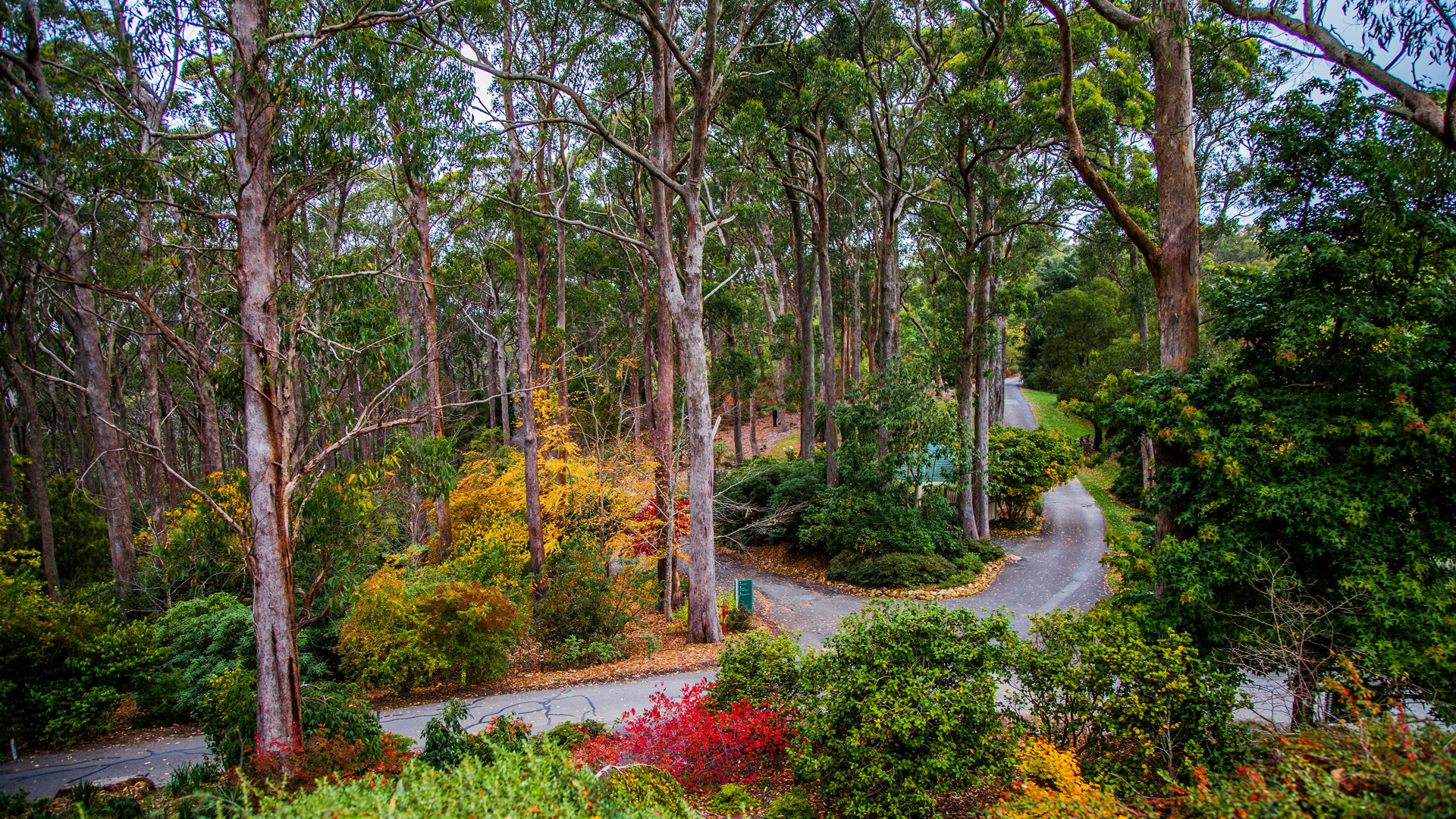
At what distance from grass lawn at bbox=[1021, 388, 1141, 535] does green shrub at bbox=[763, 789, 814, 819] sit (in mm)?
4851

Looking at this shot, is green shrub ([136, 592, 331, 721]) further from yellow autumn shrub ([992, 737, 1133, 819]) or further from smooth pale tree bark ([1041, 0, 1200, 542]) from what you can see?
smooth pale tree bark ([1041, 0, 1200, 542])

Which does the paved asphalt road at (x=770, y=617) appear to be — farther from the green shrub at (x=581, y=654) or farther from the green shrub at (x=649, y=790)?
the green shrub at (x=649, y=790)

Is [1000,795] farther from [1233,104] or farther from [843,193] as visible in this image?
[843,193]

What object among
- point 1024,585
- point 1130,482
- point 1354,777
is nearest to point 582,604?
point 1354,777

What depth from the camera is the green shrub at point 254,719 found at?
6.47 m

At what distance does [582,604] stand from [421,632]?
283cm

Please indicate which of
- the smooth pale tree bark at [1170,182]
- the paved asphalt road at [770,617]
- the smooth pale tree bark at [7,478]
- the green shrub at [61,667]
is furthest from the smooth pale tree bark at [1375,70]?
the smooth pale tree bark at [7,478]

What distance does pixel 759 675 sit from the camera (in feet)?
22.7

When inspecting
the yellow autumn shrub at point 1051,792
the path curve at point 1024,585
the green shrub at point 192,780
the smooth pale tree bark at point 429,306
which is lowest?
the path curve at point 1024,585

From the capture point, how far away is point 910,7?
15.5 meters

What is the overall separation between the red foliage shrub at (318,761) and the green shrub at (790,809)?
3384 millimetres

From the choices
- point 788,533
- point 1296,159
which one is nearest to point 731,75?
point 1296,159

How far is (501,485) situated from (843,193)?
17.6 meters

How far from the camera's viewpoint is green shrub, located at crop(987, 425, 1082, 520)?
60.6 ft
